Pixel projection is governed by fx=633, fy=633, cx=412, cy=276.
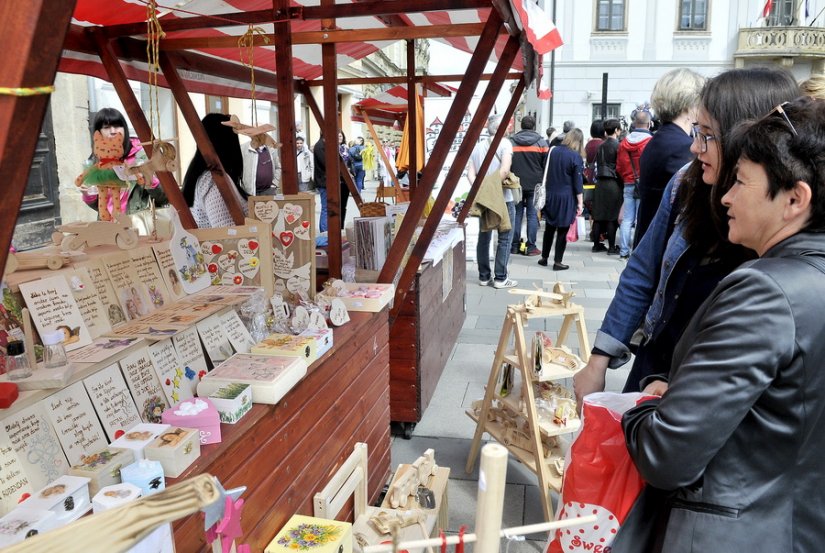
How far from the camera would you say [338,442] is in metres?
2.36

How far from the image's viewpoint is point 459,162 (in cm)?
337

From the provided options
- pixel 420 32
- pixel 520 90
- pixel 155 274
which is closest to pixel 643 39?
pixel 520 90

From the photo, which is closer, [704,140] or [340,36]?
[704,140]

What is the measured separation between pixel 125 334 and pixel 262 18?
167 cm

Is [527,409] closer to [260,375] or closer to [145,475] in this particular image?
[260,375]

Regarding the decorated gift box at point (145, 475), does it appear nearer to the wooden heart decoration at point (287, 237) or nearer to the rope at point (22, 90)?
the rope at point (22, 90)

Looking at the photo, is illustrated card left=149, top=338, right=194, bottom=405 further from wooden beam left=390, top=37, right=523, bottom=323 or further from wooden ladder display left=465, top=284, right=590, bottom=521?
wooden beam left=390, top=37, right=523, bottom=323

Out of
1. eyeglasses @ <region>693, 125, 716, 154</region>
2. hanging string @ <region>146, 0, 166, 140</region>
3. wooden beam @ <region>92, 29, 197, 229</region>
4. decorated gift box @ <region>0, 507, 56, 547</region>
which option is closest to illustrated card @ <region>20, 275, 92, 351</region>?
decorated gift box @ <region>0, 507, 56, 547</region>

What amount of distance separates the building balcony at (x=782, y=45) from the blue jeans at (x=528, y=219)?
20156 mm

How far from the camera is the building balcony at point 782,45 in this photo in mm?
24688

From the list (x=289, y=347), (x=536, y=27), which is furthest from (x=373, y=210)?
(x=289, y=347)

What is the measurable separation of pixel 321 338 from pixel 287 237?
671mm

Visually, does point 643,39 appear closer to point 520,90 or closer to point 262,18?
point 520,90

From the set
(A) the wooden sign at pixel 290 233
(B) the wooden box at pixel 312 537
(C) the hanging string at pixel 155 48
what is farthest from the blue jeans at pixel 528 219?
(B) the wooden box at pixel 312 537
